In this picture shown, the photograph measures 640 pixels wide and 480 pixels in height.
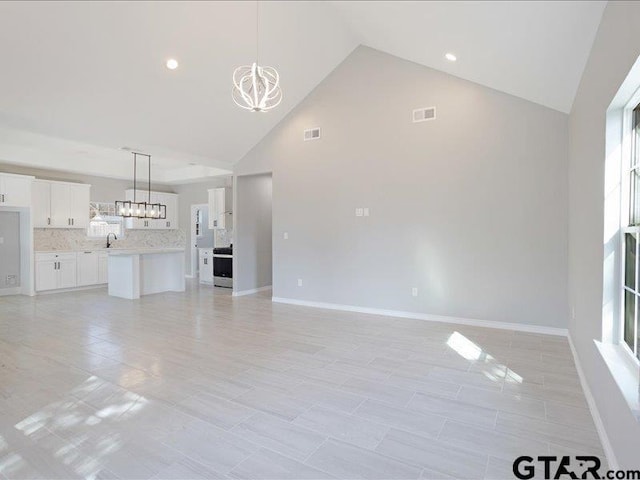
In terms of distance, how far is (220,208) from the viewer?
8.96 m

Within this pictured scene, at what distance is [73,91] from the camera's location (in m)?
4.34

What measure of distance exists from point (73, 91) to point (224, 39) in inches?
75.3

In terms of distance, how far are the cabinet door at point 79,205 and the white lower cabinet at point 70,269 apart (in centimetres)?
71

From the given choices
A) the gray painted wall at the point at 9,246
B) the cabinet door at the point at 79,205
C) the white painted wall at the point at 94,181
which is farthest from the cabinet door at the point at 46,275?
the white painted wall at the point at 94,181

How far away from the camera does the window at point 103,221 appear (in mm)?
8938

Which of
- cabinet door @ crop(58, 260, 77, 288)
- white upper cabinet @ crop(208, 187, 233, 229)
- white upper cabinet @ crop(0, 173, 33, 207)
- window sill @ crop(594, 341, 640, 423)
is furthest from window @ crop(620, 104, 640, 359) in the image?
cabinet door @ crop(58, 260, 77, 288)

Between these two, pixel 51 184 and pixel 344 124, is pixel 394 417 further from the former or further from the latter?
pixel 51 184

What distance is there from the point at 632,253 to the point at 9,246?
32.9 feet

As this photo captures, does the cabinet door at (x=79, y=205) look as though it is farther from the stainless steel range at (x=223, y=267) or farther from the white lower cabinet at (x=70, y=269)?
the stainless steel range at (x=223, y=267)

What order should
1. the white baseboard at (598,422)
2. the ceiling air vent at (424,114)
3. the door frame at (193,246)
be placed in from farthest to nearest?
the door frame at (193,246) → the ceiling air vent at (424,114) → the white baseboard at (598,422)

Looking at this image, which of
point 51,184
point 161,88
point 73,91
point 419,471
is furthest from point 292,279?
point 51,184

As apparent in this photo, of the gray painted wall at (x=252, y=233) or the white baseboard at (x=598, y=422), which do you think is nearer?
the white baseboard at (x=598, y=422)

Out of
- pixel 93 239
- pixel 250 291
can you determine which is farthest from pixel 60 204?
pixel 250 291

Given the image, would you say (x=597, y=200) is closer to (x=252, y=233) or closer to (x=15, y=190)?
(x=252, y=233)
